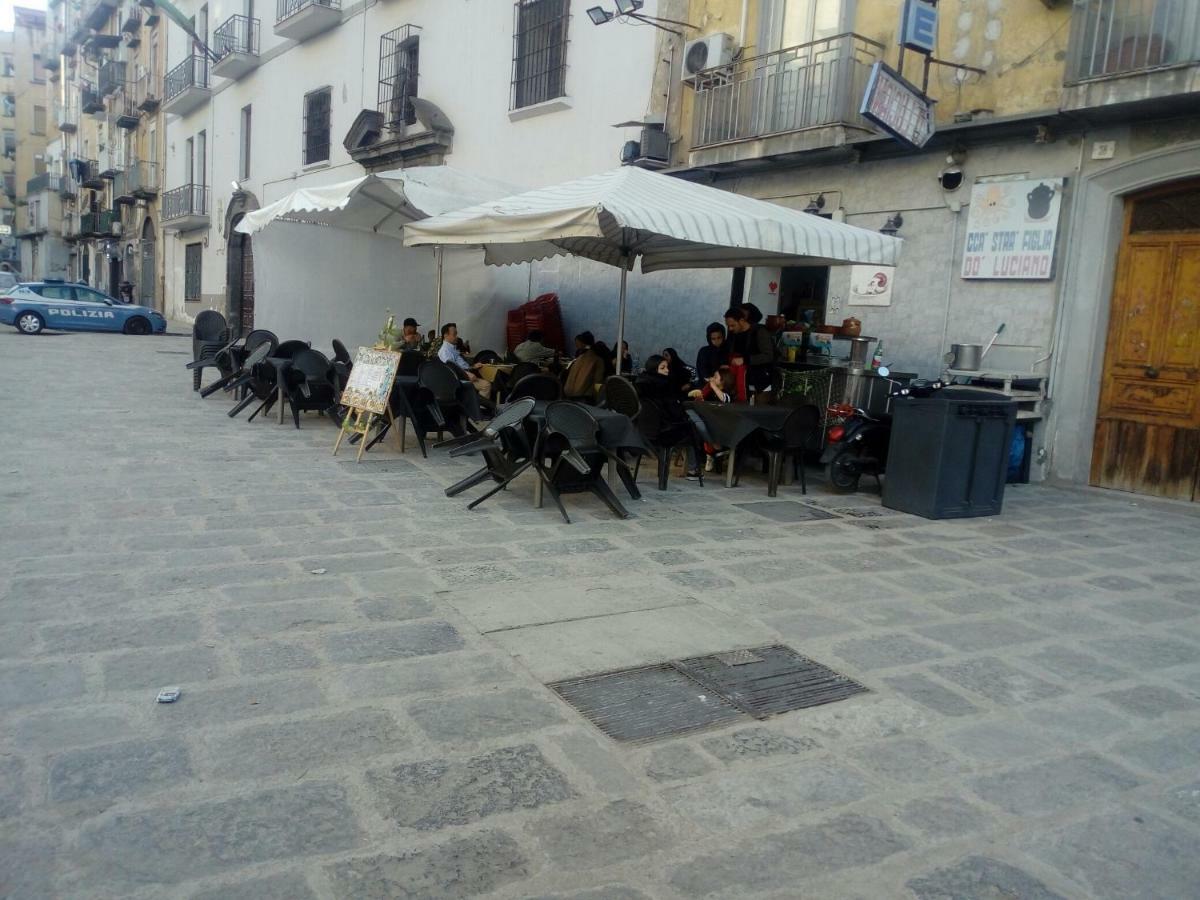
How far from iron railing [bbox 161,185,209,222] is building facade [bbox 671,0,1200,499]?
2097 centimetres

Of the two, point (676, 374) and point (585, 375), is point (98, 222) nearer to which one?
point (585, 375)

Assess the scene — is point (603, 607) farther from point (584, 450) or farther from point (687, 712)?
point (584, 450)

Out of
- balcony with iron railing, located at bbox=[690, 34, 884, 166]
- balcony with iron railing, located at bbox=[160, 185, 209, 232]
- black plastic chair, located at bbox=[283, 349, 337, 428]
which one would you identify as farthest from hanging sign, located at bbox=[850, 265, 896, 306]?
balcony with iron railing, located at bbox=[160, 185, 209, 232]

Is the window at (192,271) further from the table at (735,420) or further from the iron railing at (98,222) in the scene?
the table at (735,420)

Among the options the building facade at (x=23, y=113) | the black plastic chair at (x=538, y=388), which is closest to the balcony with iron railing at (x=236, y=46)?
the black plastic chair at (x=538, y=388)

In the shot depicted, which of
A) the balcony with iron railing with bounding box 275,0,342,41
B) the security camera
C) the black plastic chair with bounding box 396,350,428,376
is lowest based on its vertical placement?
the black plastic chair with bounding box 396,350,428,376

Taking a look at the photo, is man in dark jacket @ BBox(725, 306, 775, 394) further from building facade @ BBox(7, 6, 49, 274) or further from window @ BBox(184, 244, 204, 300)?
building facade @ BBox(7, 6, 49, 274)

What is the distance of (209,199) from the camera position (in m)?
26.1

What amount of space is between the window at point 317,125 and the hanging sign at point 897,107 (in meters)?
14.5

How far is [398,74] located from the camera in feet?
57.0

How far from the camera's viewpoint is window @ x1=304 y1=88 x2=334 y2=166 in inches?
781

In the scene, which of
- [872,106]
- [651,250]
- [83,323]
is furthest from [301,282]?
[83,323]

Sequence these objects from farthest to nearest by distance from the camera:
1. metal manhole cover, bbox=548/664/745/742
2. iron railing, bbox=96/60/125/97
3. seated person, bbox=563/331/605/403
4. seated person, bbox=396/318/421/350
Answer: iron railing, bbox=96/60/125/97
seated person, bbox=396/318/421/350
seated person, bbox=563/331/605/403
metal manhole cover, bbox=548/664/745/742

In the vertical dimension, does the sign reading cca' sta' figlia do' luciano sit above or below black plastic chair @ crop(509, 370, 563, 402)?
above
